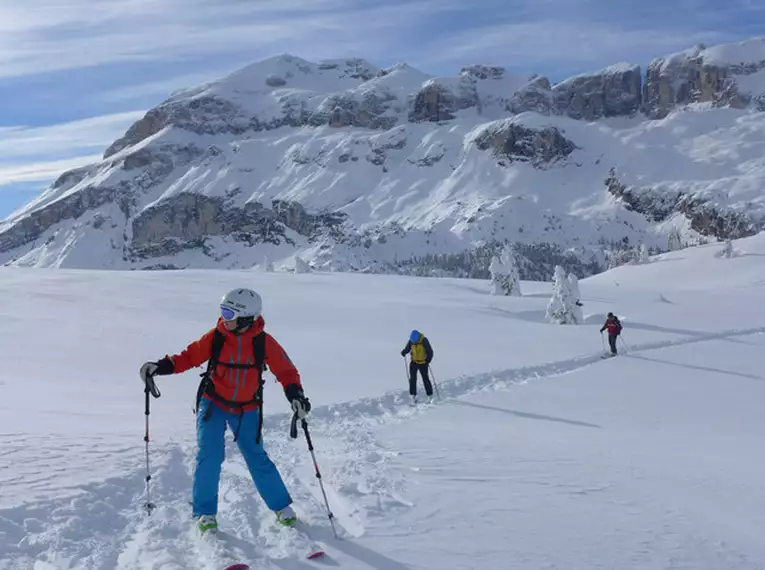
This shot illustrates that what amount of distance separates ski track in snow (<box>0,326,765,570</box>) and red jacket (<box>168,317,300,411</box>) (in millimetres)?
1204

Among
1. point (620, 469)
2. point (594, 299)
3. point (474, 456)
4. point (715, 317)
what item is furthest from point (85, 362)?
point (594, 299)

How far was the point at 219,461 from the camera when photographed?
652 centimetres

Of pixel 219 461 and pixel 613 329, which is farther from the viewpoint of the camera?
pixel 613 329

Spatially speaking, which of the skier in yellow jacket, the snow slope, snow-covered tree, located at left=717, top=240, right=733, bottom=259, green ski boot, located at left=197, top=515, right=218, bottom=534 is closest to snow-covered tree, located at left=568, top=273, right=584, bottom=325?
the snow slope

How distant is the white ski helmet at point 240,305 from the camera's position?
251 inches

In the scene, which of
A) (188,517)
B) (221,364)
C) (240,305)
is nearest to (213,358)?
(221,364)

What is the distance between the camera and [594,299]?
1960 inches

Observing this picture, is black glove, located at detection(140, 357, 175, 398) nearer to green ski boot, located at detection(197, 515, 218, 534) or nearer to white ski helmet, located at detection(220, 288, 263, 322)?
white ski helmet, located at detection(220, 288, 263, 322)

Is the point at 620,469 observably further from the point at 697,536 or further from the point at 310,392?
the point at 310,392

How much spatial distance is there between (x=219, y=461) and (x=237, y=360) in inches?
37.5

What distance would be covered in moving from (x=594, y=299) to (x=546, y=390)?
115ft

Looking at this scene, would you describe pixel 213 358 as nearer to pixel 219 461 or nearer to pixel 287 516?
pixel 219 461

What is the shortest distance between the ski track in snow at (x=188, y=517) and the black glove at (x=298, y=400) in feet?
3.30

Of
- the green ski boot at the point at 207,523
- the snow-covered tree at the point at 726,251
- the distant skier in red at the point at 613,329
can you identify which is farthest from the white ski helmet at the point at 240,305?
the snow-covered tree at the point at 726,251
